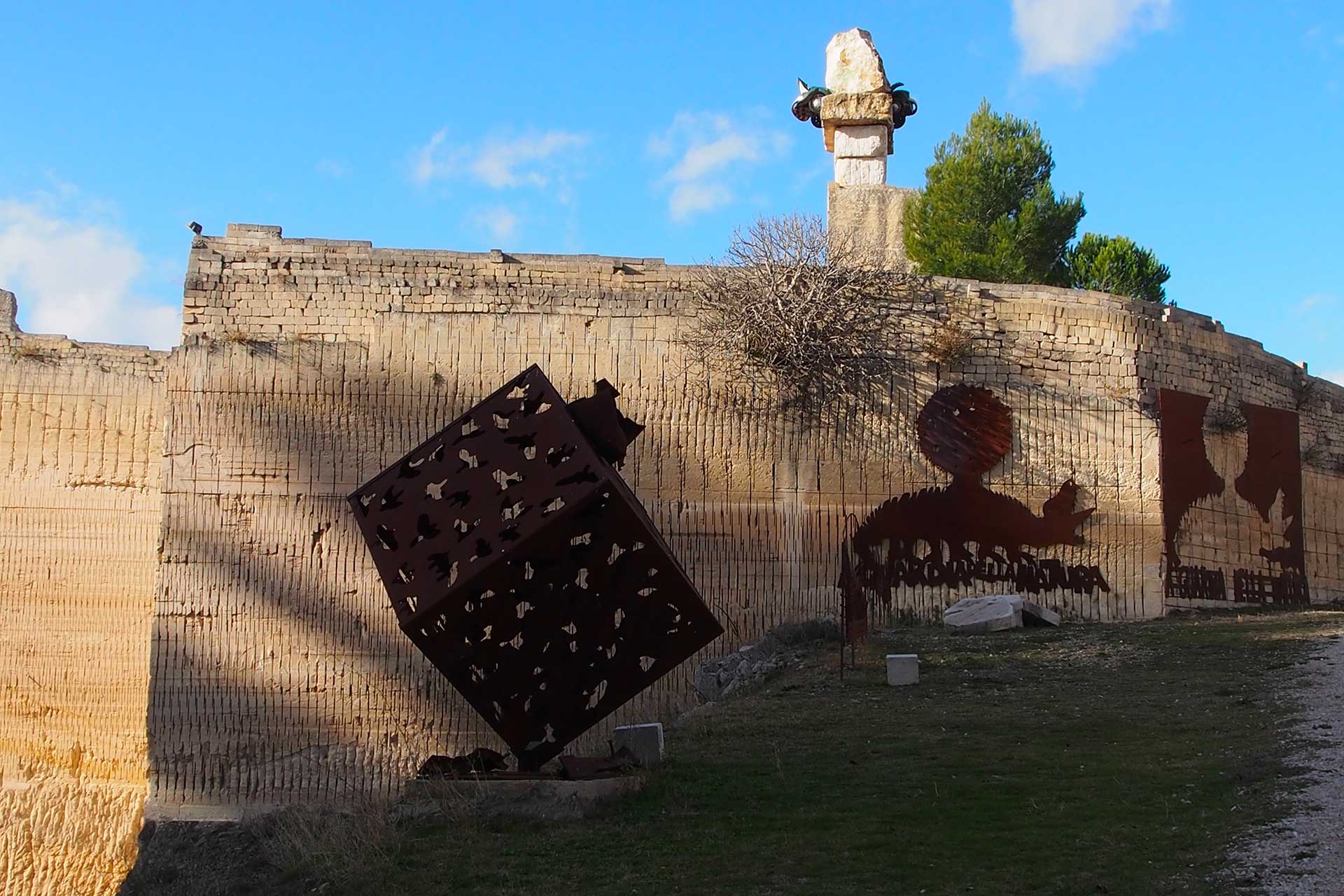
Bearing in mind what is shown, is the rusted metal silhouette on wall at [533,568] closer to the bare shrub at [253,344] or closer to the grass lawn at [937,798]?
the grass lawn at [937,798]

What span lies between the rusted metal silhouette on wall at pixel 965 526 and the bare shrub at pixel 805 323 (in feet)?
2.89

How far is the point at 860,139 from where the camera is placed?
1983 cm

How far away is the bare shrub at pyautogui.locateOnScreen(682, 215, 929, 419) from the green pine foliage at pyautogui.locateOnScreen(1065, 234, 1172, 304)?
12.1 meters

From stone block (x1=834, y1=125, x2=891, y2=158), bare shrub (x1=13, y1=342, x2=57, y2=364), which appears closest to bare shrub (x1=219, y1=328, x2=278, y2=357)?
bare shrub (x1=13, y1=342, x2=57, y2=364)

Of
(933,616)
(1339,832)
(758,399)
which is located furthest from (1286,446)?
(1339,832)

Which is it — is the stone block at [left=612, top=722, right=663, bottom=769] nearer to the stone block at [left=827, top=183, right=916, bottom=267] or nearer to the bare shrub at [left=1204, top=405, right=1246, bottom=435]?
the bare shrub at [left=1204, top=405, right=1246, bottom=435]

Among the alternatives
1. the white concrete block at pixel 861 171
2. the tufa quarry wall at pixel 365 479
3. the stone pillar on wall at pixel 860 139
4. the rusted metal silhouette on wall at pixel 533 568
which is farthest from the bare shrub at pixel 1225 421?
the rusted metal silhouette on wall at pixel 533 568

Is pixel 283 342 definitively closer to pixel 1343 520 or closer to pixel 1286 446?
pixel 1286 446

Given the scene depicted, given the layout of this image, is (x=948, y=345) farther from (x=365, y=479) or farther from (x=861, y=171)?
(x=365, y=479)

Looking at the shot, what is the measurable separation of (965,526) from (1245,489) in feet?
11.8

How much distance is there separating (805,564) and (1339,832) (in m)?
8.36

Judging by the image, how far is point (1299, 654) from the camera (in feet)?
38.9

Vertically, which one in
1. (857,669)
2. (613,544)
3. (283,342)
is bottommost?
(857,669)

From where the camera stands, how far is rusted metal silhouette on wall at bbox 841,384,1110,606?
15234 millimetres
